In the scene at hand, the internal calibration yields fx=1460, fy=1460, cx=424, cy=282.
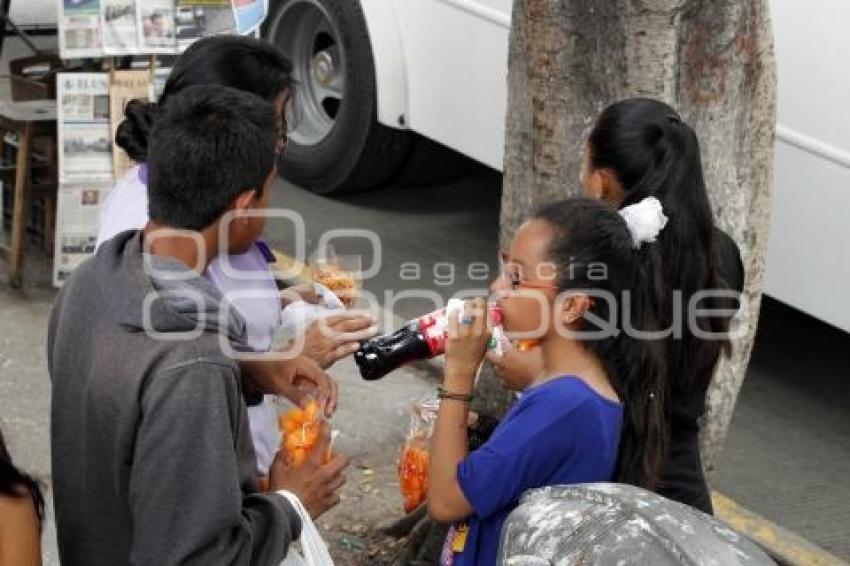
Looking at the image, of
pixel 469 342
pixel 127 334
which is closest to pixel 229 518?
pixel 127 334

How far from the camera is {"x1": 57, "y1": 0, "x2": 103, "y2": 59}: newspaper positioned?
584 centimetres

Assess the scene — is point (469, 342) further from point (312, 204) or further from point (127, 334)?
point (312, 204)

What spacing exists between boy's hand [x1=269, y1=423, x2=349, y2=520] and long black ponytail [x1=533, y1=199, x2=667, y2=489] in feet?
1.84

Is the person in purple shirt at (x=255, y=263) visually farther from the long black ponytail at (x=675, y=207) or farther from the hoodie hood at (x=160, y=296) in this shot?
the long black ponytail at (x=675, y=207)

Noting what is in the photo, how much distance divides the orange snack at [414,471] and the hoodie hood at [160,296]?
1190 mm

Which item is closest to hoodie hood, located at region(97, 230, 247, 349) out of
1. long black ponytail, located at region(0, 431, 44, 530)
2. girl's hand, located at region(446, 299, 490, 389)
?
long black ponytail, located at region(0, 431, 44, 530)

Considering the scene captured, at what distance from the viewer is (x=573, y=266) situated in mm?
2855

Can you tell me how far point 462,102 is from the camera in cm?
669

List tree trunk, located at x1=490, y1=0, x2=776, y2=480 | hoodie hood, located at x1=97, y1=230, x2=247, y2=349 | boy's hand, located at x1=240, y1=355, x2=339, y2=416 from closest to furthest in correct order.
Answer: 1. hoodie hood, located at x1=97, y1=230, x2=247, y2=349
2. boy's hand, located at x1=240, y1=355, x2=339, y2=416
3. tree trunk, located at x1=490, y1=0, x2=776, y2=480

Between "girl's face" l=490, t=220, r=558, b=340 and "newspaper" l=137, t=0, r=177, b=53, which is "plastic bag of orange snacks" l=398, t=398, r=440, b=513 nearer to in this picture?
"girl's face" l=490, t=220, r=558, b=340

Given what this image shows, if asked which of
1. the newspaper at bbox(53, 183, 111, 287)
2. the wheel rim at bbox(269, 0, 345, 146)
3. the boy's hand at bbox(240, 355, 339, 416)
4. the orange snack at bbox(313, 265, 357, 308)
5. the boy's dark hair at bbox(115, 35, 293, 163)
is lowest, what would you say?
the newspaper at bbox(53, 183, 111, 287)

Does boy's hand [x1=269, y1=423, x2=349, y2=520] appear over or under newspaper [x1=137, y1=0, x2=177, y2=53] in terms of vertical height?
under

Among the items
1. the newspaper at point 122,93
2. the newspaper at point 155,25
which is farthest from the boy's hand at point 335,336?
the newspaper at point 155,25

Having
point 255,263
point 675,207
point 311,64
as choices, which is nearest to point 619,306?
point 675,207
